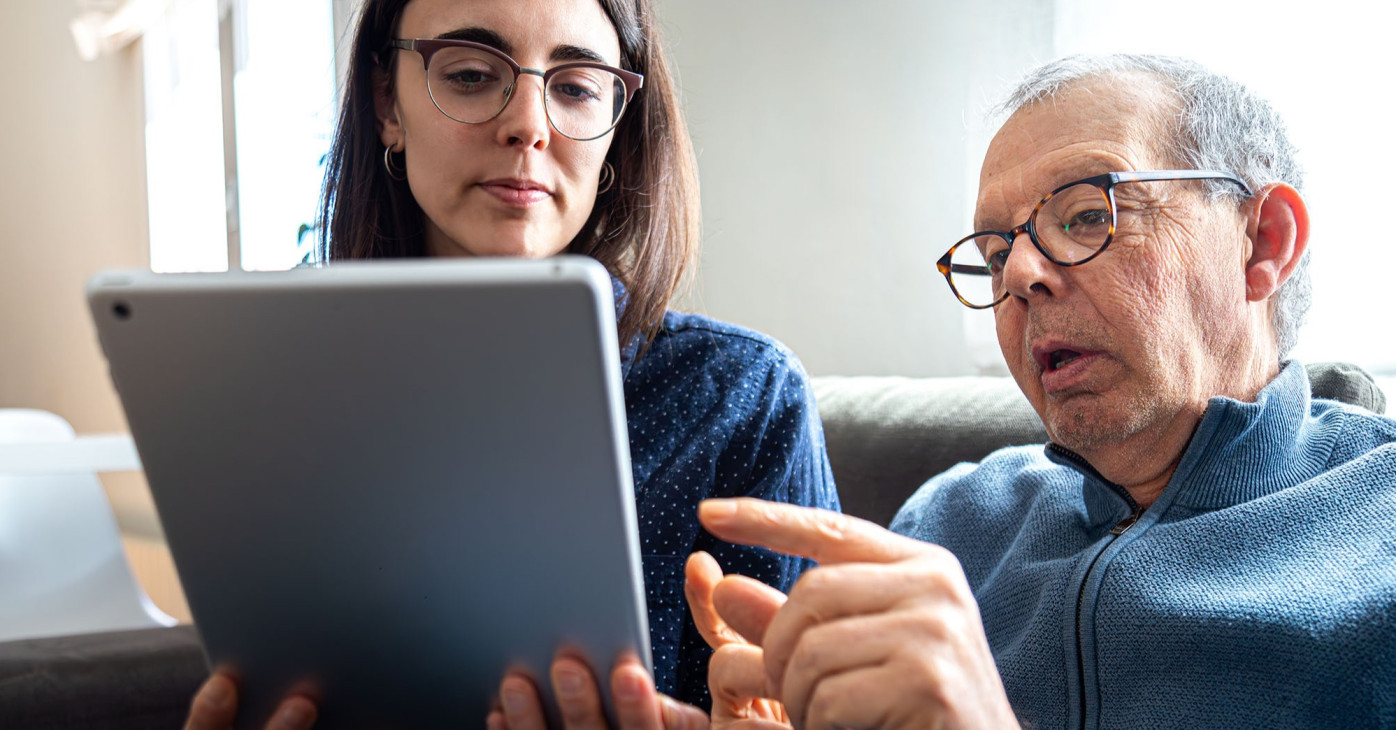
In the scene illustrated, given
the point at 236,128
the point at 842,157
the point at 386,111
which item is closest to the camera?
the point at 386,111

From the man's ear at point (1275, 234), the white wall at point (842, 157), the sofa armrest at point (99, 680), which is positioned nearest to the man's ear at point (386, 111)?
the sofa armrest at point (99, 680)

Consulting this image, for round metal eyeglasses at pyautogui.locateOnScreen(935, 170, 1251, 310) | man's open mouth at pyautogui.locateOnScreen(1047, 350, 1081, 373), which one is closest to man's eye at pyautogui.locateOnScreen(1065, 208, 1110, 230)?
round metal eyeglasses at pyautogui.locateOnScreen(935, 170, 1251, 310)

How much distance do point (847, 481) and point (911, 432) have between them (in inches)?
4.7

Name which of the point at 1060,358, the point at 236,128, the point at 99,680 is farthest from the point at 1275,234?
the point at 236,128

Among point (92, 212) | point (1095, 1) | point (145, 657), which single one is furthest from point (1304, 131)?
point (92, 212)

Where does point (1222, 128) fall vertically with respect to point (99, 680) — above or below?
above

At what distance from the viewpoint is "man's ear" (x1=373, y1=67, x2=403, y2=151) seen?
4.03 ft

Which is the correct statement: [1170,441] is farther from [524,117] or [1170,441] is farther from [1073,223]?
[524,117]

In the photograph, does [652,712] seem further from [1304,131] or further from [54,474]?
[54,474]

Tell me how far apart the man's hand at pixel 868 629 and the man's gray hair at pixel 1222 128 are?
1.70 feet

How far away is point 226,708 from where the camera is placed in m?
0.70

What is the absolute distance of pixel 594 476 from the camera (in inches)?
22.2

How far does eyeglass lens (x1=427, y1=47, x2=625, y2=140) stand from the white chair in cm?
119

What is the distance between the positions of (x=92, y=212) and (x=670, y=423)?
4.43m
